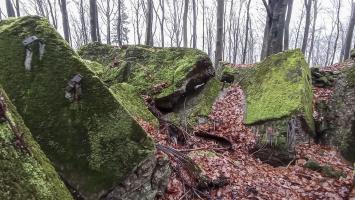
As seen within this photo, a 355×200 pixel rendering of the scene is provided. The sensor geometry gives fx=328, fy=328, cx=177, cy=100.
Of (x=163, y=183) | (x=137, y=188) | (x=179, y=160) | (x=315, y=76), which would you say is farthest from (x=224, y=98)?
(x=137, y=188)

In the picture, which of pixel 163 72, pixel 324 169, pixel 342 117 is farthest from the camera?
pixel 163 72

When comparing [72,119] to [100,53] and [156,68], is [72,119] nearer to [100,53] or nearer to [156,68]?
[156,68]

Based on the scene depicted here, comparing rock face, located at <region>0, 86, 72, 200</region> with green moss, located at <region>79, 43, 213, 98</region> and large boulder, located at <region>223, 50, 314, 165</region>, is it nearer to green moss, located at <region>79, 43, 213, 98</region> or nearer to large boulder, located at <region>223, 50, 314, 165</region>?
large boulder, located at <region>223, 50, 314, 165</region>

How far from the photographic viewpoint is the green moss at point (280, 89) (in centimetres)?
727

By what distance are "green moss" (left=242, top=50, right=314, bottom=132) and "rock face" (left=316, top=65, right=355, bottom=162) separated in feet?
1.18

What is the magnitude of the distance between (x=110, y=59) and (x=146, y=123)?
4.40 m

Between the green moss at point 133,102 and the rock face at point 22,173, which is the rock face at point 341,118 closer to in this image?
the green moss at point 133,102

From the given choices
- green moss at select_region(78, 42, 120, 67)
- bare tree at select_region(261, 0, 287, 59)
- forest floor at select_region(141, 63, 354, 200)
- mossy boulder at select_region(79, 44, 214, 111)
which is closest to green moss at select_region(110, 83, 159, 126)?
forest floor at select_region(141, 63, 354, 200)

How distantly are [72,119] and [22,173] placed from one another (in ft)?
6.59

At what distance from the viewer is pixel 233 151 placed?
6.99 metres

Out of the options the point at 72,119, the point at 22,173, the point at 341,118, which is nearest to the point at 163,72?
the point at 341,118

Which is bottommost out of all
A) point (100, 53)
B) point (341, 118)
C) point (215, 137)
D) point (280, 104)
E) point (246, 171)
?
point (246, 171)

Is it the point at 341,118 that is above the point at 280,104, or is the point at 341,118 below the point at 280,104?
below

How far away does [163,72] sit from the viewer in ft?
30.2
